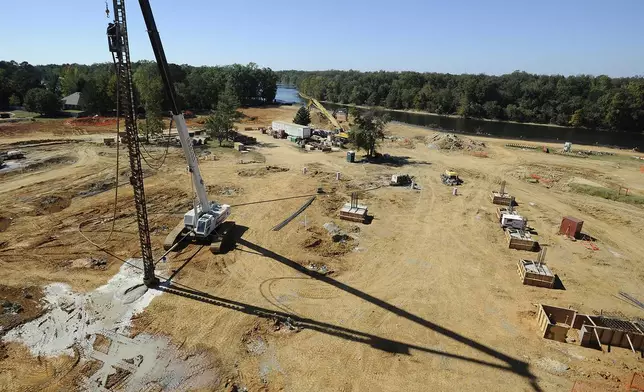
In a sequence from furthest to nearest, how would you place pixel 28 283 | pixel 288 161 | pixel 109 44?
pixel 288 161 → pixel 28 283 → pixel 109 44

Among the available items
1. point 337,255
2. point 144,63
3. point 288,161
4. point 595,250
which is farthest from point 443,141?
point 144,63

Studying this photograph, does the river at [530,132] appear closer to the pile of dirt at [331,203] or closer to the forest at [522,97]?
the forest at [522,97]

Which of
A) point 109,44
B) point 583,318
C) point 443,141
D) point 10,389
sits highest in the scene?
point 109,44

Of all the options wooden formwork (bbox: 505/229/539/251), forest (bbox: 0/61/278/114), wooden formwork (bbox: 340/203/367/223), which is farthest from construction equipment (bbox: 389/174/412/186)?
forest (bbox: 0/61/278/114)

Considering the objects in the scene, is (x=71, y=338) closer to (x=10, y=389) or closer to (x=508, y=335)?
(x=10, y=389)

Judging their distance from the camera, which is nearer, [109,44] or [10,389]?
[10,389]

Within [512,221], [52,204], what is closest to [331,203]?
[512,221]

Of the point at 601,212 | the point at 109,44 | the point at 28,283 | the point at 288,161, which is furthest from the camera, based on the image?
the point at 288,161

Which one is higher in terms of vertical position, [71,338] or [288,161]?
[288,161]
